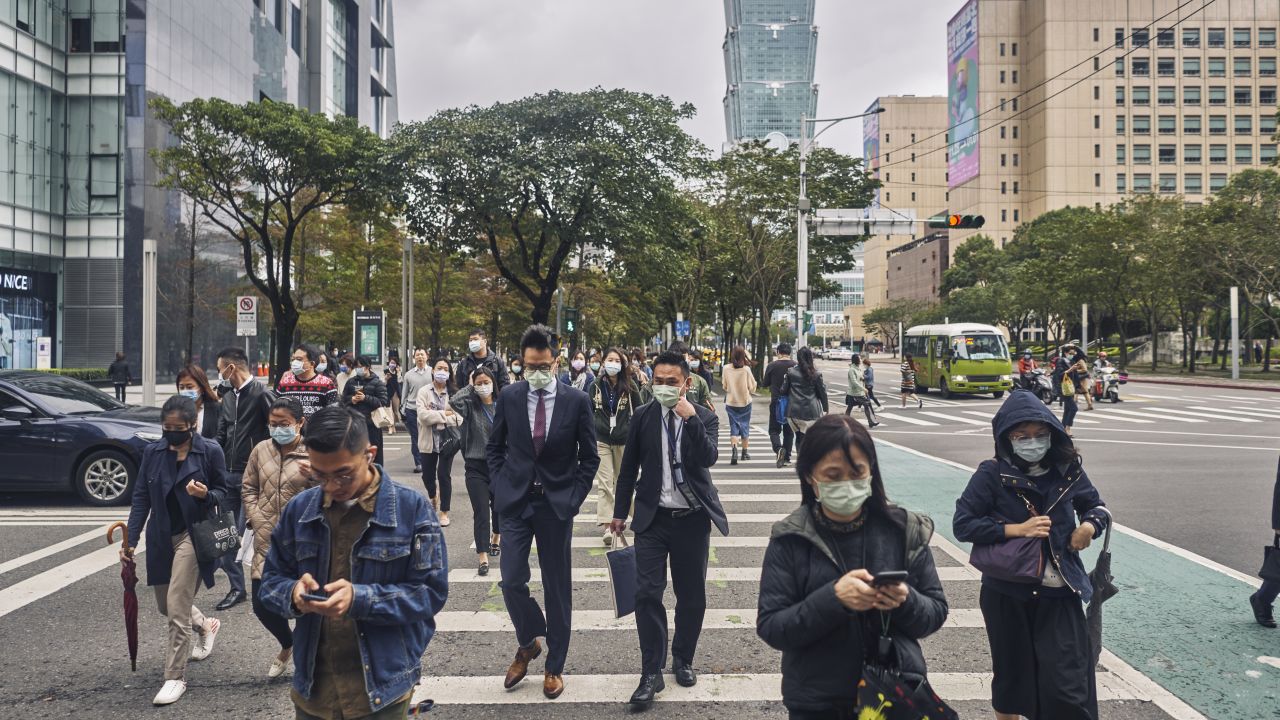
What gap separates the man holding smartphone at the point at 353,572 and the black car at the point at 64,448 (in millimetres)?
8715

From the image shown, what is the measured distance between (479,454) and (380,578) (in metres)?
5.15

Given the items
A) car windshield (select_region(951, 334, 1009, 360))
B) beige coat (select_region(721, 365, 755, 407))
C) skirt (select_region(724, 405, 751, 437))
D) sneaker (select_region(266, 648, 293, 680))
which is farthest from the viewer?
car windshield (select_region(951, 334, 1009, 360))

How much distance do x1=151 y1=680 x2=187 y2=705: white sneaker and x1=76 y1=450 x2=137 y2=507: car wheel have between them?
6696 millimetres

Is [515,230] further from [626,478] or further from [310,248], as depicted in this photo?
[626,478]

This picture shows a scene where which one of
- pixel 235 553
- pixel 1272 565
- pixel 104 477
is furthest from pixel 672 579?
pixel 104 477

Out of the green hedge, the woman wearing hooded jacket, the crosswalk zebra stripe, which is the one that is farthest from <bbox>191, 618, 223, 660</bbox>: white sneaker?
the green hedge

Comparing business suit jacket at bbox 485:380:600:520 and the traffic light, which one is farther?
the traffic light

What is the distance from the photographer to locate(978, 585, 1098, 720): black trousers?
3.39 metres

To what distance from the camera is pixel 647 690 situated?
4.54 m

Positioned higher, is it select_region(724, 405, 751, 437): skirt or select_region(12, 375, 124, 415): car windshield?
select_region(12, 375, 124, 415): car windshield

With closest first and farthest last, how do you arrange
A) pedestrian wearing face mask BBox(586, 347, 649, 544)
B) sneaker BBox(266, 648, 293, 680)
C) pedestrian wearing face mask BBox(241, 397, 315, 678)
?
sneaker BBox(266, 648, 293, 680)
pedestrian wearing face mask BBox(241, 397, 315, 678)
pedestrian wearing face mask BBox(586, 347, 649, 544)

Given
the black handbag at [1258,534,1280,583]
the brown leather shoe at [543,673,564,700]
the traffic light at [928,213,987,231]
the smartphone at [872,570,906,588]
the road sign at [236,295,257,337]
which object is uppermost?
the traffic light at [928,213,987,231]

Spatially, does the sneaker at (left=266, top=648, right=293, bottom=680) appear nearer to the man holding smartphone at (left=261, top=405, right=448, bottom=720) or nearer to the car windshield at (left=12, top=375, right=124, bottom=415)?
the man holding smartphone at (left=261, top=405, right=448, bottom=720)

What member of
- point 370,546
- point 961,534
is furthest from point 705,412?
point 370,546
